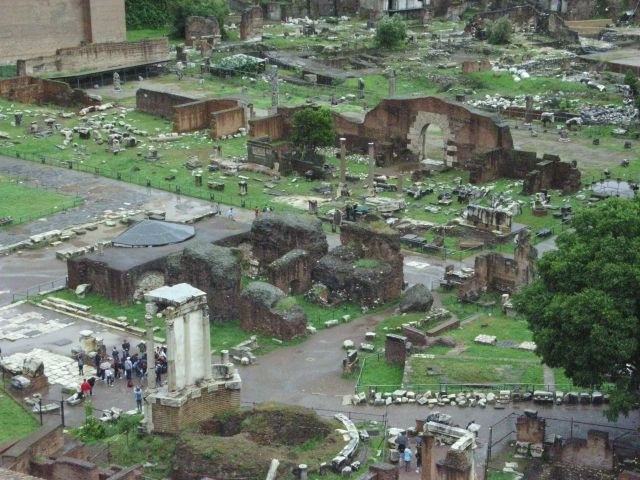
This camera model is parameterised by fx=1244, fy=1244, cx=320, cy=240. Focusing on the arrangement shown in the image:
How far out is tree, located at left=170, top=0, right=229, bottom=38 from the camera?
4134 inches

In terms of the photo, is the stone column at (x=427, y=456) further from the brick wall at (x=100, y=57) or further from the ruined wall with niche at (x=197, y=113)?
the brick wall at (x=100, y=57)

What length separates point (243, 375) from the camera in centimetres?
3966

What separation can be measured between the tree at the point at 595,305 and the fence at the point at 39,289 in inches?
827

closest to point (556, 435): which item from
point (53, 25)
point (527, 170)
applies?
point (527, 170)

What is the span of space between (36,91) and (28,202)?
981 inches

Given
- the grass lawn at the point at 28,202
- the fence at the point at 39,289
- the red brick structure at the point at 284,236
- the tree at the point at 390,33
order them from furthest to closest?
the tree at the point at 390,33
the grass lawn at the point at 28,202
the red brick structure at the point at 284,236
the fence at the point at 39,289

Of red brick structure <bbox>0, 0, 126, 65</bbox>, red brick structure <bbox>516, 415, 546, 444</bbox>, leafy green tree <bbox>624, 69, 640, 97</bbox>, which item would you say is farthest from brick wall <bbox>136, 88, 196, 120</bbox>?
red brick structure <bbox>516, 415, 546, 444</bbox>

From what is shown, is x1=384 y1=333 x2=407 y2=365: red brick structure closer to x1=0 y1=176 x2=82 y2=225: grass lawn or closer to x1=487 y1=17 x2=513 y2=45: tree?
x1=0 y1=176 x2=82 y2=225: grass lawn

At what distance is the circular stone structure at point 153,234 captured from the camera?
161ft

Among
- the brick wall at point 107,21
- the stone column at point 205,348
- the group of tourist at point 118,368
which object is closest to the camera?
the stone column at point 205,348

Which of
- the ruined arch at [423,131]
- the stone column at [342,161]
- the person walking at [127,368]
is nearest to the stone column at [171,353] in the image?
the person walking at [127,368]

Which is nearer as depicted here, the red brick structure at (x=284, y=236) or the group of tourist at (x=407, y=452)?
the group of tourist at (x=407, y=452)

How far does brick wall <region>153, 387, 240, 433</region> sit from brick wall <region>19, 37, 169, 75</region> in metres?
57.7

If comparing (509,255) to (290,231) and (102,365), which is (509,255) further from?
(102,365)
